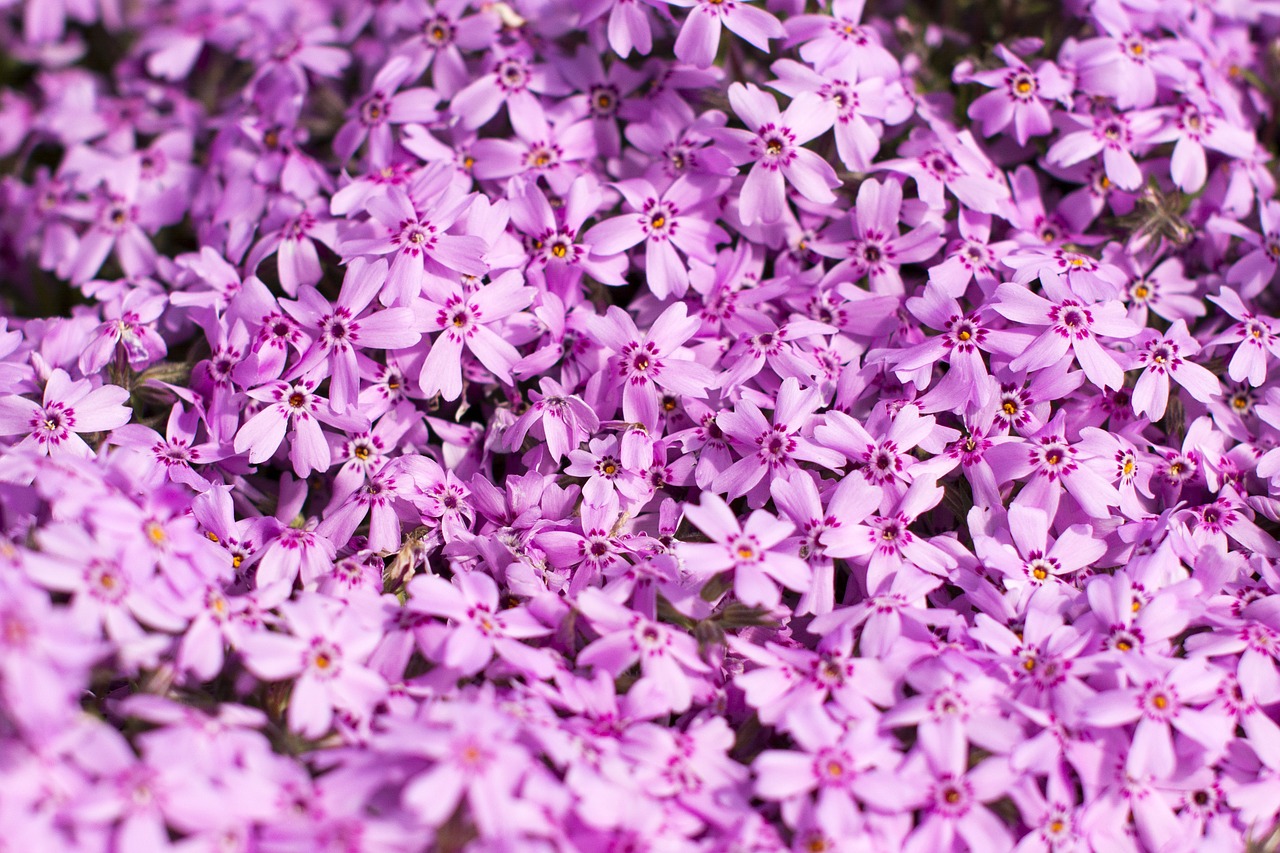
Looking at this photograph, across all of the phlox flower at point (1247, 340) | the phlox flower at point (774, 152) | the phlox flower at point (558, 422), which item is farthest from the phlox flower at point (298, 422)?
the phlox flower at point (1247, 340)

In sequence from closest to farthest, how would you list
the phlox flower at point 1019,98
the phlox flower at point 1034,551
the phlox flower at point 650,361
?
1. the phlox flower at point 1034,551
2. the phlox flower at point 650,361
3. the phlox flower at point 1019,98

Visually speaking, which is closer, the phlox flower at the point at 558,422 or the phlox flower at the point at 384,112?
the phlox flower at the point at 558,422

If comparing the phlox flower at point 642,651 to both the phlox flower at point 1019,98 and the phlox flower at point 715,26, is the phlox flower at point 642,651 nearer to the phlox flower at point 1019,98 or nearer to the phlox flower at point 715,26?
the phlox flower at point 715,26

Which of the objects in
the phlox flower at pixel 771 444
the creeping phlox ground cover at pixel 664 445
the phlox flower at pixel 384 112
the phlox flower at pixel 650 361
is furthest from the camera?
the phlox flower at pixel 384 112

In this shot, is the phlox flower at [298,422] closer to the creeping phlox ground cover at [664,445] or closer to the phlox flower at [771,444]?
the creeping phlox ground cover at [664,445]

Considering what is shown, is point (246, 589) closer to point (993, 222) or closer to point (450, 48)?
point (450, 48)

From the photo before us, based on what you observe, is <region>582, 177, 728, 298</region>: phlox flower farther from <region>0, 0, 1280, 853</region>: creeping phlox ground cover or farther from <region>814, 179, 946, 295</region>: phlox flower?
<region>814, 179, 946, 295</region>: phlox flower

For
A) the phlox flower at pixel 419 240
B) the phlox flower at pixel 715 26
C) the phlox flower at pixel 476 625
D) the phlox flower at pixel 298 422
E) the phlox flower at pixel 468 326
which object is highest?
the phlox flower at pixel 715 26

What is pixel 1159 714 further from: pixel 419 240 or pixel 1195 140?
pixel 419 240

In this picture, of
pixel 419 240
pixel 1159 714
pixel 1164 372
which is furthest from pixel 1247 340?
pixel 419 240

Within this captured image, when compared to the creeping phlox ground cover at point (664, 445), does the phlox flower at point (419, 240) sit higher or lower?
higher
